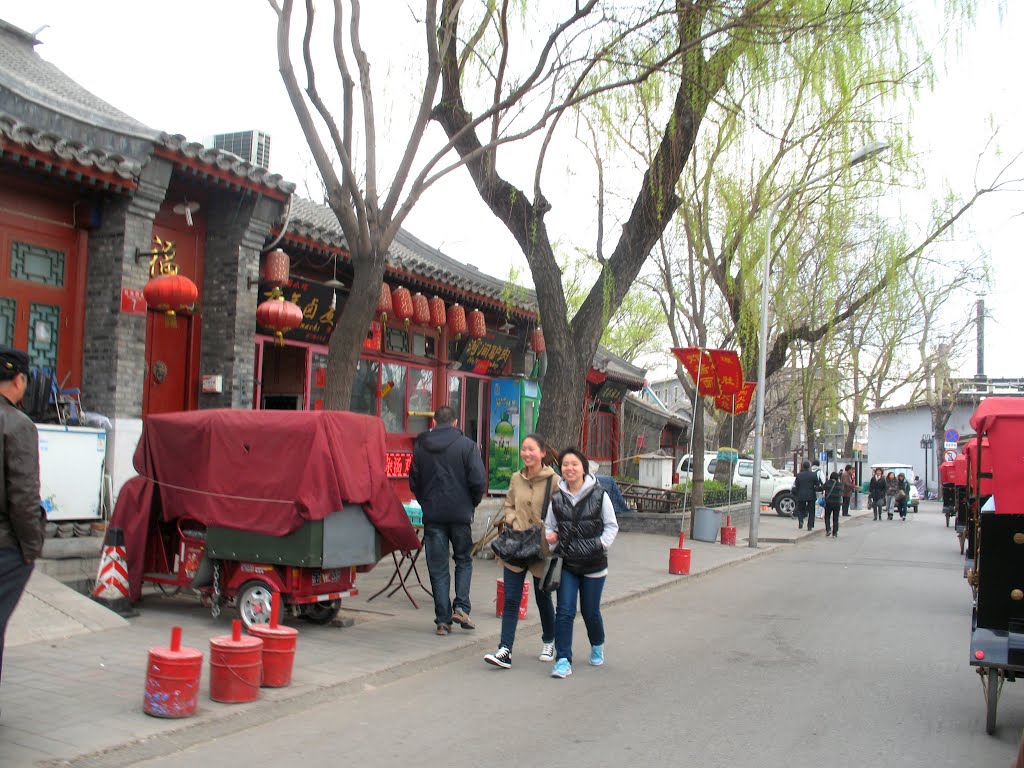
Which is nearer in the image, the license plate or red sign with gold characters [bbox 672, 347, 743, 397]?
the license plate

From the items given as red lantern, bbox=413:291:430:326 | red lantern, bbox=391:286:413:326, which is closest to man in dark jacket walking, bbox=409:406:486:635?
red lantern, bbox=391:286:413:326

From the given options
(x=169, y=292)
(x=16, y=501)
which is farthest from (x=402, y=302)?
(x=16, y=501)

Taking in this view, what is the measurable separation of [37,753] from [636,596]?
803 centimetres

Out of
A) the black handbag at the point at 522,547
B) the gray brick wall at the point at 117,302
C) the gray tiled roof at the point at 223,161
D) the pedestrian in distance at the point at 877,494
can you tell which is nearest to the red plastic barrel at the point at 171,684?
the black handbag at the point at 522,547

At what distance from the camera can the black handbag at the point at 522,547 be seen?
7.17 meters

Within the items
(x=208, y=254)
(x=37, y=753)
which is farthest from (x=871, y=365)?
(x=37, y=753)

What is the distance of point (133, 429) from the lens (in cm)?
1043

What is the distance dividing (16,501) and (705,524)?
1623 cm

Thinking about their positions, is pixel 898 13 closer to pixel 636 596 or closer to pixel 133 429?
pixel 636 596

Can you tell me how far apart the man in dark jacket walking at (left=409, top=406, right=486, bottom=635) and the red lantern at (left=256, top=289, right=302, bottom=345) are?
15.9 feet

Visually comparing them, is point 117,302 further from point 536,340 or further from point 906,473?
point 906,473

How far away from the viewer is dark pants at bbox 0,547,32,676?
15.5 feet

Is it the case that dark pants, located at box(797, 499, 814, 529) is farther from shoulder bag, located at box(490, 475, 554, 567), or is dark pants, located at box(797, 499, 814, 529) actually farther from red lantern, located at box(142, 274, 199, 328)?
shoulder bag, located at box(490, 475, 554, 567)

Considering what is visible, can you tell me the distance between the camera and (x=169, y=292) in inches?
416
